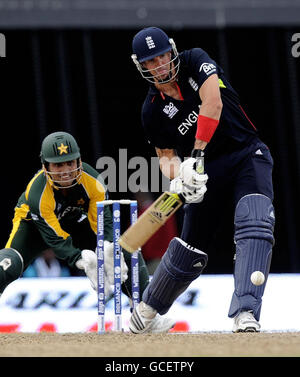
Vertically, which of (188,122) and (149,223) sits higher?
(188,122)

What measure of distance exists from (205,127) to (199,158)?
0.52 feet

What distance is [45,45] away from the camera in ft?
28.6

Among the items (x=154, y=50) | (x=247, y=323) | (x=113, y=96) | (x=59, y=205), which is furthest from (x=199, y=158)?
(x=113, y=96)

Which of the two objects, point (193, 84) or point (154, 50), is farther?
point (193, 84)

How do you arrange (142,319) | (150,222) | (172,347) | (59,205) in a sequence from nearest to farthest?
(172,347) → (150,222) → (142,319) → (59,205)

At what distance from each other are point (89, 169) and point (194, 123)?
120 cm

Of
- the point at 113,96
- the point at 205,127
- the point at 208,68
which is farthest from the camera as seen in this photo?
the point at 113,96

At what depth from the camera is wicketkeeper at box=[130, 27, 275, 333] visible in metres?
4.15

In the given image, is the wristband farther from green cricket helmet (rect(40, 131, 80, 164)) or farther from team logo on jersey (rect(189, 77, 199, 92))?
green cricket helmet (rect(40, 131, 80, 164))

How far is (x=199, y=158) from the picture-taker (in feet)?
13.5

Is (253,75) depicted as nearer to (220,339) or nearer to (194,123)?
(194,123)

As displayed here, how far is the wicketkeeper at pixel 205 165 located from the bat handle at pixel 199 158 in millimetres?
25

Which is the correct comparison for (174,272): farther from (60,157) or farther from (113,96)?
(113,96)
